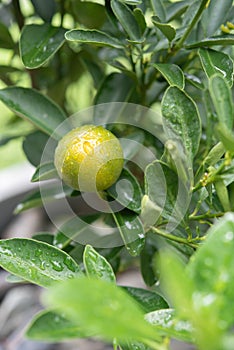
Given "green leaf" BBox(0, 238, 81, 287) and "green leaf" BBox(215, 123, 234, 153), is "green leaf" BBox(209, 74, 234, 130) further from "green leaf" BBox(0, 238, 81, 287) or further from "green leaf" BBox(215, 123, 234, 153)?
"green leaf" BBox(0, 238, 81, 287)

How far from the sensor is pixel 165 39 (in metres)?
0.66

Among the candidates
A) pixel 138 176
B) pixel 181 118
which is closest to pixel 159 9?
pixel 181 118

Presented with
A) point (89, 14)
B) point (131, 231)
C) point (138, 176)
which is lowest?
point (138, 176)

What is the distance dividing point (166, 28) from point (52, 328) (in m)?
0.35

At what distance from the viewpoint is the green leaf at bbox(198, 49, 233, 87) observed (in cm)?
56

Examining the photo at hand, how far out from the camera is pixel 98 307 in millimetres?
268

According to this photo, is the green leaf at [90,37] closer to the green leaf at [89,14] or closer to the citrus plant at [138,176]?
the citrus plant at [138,176]

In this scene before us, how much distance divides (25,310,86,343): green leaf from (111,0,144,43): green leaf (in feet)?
1.10

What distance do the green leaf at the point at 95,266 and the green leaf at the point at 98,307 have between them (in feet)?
0.44

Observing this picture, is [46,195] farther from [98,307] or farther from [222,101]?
[98,307]

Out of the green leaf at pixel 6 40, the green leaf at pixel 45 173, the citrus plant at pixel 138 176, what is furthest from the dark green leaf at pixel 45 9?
the green leaf at pixel 45 173

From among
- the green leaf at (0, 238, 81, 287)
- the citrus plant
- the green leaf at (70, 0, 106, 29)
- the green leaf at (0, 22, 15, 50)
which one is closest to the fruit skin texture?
the citrus plant

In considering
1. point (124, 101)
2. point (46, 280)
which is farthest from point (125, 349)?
point (124, 101)

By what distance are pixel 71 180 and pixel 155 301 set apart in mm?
146
